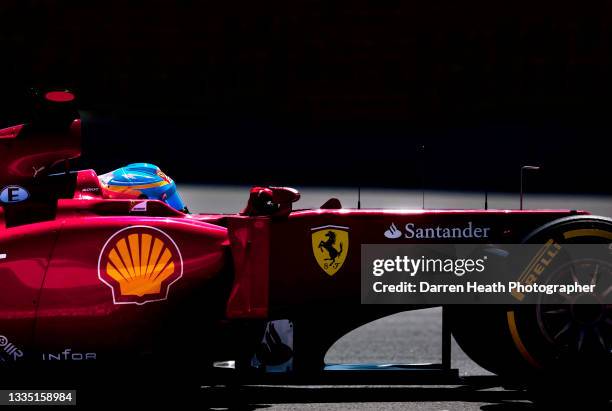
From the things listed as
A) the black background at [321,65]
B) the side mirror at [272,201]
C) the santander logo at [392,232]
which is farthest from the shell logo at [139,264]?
the black background at [321,65]

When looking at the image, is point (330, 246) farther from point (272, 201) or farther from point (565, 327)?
point (565, 327)

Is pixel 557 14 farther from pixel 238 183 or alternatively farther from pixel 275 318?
pixel 275 318

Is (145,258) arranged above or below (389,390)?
Result: above

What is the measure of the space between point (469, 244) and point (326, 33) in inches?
696

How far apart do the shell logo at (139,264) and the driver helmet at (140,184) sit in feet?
1.60

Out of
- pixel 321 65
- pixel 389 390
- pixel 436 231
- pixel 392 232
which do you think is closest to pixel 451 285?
pixel 436 231

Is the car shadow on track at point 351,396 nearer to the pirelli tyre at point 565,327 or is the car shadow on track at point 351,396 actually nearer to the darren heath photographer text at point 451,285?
the pirelli tyre at point 565,327

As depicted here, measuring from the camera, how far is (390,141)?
20.5 m

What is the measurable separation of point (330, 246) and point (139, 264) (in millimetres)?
827

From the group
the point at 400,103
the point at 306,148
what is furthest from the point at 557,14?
the point at 306,148

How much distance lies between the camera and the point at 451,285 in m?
5.05

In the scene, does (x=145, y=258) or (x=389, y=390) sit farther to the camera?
(x=389, y=390)

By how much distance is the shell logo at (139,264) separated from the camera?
4684 millimetres

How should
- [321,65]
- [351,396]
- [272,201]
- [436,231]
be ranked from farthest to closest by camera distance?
[321,65], [351,396], [436,231], [272,201]
